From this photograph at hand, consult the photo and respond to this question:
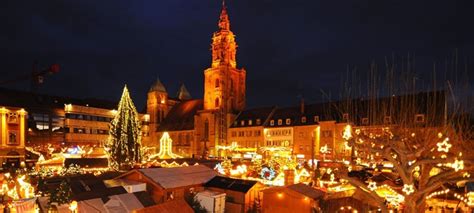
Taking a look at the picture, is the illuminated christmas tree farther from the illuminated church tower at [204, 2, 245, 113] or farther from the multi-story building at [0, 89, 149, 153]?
the illuminated church tower at [204, 2, 245, 113]

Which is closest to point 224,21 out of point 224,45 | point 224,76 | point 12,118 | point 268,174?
point 224,45

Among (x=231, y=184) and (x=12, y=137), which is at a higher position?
(x=12, y=137)

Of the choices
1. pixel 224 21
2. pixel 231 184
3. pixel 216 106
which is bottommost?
pixel 231 184

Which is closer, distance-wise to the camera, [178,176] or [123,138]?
[178,176]

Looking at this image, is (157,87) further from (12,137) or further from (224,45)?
(12,137)

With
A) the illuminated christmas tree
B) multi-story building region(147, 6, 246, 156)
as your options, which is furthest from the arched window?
the illuminated christmas tree

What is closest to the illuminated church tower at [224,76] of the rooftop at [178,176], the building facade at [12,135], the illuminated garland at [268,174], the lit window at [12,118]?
the building facade at [12,135]

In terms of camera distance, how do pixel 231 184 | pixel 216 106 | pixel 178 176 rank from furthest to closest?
1. pixel 216 106
2. pixel 178 176
3. pixel 231 184

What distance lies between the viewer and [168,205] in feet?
53.9

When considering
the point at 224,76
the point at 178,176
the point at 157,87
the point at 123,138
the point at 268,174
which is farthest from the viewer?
the point at 157,87

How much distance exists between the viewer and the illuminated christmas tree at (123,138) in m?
32.1

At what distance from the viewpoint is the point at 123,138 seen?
105 feet

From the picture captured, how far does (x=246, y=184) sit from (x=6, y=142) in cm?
4203

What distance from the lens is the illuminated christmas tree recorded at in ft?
105
